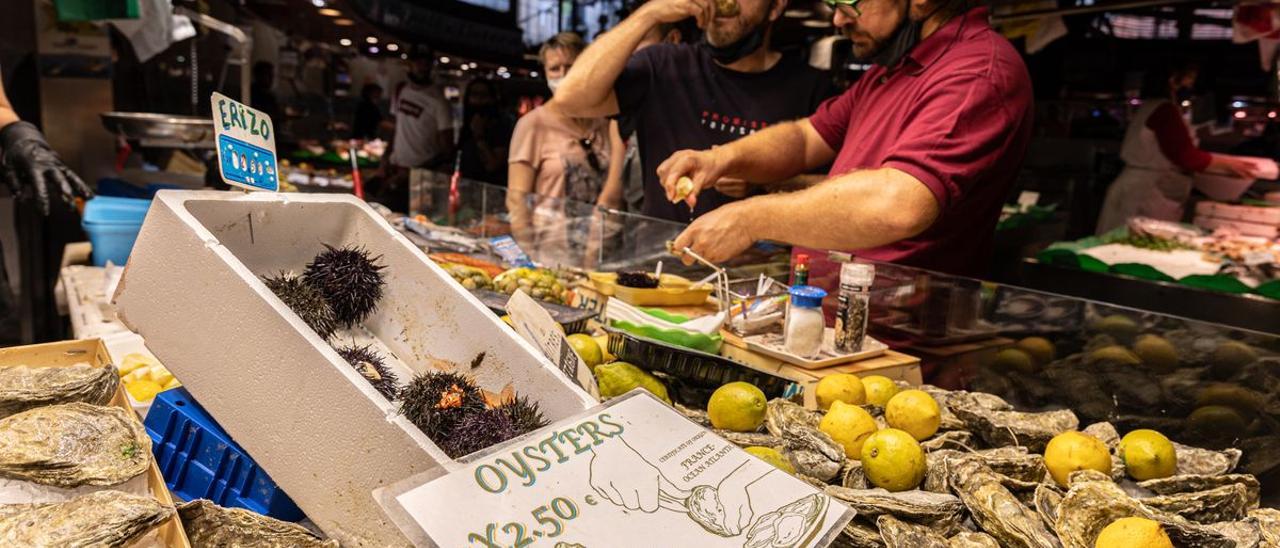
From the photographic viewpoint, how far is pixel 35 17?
5.20m

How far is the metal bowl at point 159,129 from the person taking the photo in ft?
14.7

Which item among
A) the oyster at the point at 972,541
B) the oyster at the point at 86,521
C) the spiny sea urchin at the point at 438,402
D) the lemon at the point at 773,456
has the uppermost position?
the spiny sea urchin at the point at 438,402

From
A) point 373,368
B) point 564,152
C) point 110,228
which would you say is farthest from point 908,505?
point 564,152

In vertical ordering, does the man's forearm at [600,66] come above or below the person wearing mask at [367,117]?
above

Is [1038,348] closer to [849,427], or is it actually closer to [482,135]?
[849,427]

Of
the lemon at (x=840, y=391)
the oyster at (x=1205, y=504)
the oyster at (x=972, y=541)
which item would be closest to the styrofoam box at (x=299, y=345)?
the oyster at (x=972, y=541)

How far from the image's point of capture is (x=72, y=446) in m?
1.05

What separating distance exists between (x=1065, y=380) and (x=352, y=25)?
480 inches

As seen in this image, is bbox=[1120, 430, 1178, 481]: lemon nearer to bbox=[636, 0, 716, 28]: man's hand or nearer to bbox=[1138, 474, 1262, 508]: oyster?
bbox=[1138, 474, 1262, 508]: oyster

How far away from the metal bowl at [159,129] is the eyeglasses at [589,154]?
211cm

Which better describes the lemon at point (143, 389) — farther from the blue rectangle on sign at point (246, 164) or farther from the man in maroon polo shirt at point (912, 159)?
the man in maroon polo shirt at point (912, 159)

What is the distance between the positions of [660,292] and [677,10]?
1203mm

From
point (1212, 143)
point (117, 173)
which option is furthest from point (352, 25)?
point (1212, 143)

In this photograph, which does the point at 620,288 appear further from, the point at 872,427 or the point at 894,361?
the point at 872,427
